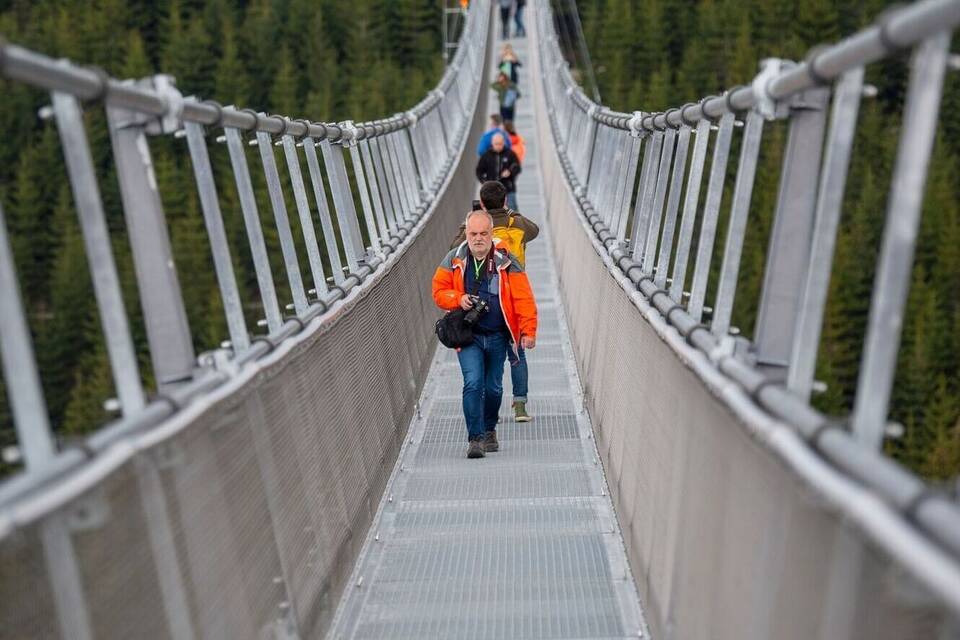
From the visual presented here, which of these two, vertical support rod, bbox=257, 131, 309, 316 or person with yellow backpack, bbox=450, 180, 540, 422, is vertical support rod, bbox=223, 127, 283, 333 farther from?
person with yellow backpack, bbox=450, 180, 540, 422

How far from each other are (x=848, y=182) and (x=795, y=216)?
111500 mm

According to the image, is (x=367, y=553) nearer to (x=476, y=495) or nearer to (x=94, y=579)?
(x=476, y=495)

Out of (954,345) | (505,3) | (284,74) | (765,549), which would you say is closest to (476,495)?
(765,549)

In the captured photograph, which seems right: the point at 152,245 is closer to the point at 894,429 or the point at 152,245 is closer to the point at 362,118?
the point at 894,429

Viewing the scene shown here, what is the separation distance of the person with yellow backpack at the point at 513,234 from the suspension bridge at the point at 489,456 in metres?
0.23

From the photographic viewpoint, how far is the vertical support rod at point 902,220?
3162mm

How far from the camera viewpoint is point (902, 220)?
317cm

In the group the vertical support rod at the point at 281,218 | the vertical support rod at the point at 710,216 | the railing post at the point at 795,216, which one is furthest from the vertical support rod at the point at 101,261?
the vertical support rod at the point at 281,218

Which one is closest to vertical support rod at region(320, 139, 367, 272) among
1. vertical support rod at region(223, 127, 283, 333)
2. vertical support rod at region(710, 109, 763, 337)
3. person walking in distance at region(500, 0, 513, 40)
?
vertical support rod at region(223, 127, 283, 333)

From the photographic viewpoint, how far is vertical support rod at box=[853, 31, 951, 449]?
3162 millimetres

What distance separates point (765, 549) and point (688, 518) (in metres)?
1.21

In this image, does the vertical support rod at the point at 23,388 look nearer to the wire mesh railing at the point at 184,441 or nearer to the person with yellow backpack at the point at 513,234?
the wire mesh railing at the point at 184,441

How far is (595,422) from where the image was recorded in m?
9.91

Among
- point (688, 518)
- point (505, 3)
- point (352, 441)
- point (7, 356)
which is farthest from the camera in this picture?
point (505, 3)
